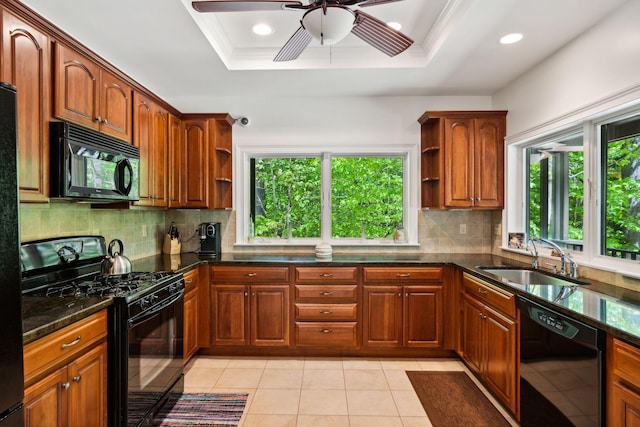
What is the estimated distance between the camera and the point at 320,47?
9.24ft

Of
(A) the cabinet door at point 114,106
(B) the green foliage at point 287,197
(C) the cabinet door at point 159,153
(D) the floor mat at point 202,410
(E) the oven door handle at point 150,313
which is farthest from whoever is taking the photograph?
(B) the green foliage at point 287,197

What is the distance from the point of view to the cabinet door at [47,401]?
4.33 ft

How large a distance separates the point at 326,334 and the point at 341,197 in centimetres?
146

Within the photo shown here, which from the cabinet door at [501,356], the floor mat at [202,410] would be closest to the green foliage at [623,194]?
the cabinet door at [501,356]

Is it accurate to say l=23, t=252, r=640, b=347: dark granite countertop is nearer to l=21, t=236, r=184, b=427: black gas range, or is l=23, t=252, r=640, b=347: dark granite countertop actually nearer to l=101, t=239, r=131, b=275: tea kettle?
l=21, t=236, r=184, b=427: black gas range

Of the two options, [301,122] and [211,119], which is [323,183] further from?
[211,119]

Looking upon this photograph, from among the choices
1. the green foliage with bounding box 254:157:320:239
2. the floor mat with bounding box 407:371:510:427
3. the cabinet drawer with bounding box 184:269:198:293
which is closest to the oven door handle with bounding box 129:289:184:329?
the cabinet drawer with bounding box 184:269:198:293

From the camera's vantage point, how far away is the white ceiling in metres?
2.05

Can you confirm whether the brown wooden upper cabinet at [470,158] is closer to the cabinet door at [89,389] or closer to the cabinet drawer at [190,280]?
the cabinet drawer at [190,280]

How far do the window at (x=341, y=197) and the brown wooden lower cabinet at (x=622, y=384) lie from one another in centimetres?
241

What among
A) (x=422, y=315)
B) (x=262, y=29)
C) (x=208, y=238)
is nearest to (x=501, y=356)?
→ (x=422, y=315)

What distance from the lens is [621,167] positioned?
2.18 meters

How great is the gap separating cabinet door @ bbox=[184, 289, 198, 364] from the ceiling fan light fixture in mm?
2243

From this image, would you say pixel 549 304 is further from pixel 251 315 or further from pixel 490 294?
pixel 251 315
